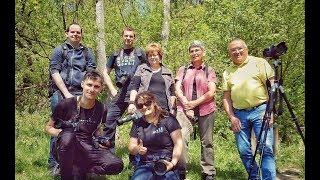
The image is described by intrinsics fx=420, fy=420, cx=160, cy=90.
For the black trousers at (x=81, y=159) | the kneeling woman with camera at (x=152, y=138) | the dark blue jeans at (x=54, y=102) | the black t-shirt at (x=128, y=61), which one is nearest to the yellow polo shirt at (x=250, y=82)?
the kneeling woman with camera at (x=152, y=138)

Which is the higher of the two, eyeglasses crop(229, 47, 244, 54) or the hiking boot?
eyeglasses crop(229, 47, 244, 54)

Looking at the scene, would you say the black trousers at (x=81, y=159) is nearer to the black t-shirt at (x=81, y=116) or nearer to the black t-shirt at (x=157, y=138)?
the black t-shirt at (x=81, y=116)

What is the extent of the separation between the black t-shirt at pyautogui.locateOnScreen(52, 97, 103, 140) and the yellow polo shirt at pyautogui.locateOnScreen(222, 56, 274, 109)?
1624 mm

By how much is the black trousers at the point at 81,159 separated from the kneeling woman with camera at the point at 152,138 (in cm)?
34

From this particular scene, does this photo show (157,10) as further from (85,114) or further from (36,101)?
(85,114)

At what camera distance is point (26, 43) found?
43.7 ft

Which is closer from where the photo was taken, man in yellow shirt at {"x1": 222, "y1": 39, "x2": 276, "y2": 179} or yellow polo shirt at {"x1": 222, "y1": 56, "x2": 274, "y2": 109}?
man in yellow shirt at {"x1": 222, "y1": 39, "x2": 276, "y2": 179}

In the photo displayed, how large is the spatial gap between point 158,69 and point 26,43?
8.99 meters

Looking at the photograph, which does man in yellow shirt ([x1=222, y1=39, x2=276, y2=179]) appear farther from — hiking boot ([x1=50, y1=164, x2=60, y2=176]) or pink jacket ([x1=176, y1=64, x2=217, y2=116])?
hiking boot ([x1=50, y1=164, x2=60, y2=176])

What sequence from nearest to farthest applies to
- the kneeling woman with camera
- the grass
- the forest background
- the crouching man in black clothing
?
the kneeling woman with camera
the crouching man in black clothing
the grass
the forest background

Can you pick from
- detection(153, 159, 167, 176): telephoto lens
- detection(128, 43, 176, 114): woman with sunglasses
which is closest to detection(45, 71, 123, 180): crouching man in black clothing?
detection(153, 159, 167, 176): telephoto lens

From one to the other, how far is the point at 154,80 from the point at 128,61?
51 centimetres

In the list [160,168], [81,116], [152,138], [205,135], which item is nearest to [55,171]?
[81,116]

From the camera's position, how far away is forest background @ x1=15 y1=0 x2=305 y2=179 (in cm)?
746
